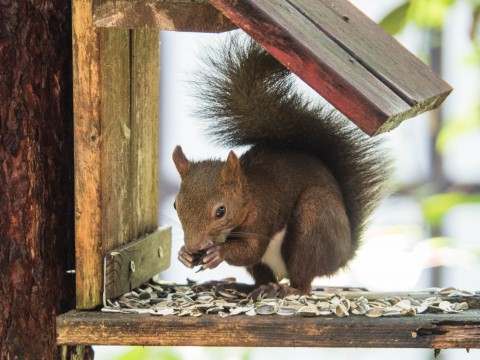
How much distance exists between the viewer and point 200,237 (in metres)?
2.52

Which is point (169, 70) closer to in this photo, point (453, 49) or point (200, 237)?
point (453, 49)

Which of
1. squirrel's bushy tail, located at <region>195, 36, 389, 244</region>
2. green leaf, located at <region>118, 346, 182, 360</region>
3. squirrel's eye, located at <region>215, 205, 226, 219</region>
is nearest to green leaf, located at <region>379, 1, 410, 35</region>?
squirrel's bushy tail, located at <region>195, 36, 389, 244</region>

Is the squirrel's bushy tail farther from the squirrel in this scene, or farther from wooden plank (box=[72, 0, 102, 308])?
wooden plank (box=[72, 0, 102, 308])

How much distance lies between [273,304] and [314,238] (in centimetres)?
Answer: 42

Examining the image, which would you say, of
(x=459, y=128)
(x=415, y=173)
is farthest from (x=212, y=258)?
(x=415, y=173)

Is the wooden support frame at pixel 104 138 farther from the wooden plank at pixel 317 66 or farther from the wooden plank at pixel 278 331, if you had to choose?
the wooden plank at pixel 317 66

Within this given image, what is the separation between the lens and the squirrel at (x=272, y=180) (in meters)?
2.62

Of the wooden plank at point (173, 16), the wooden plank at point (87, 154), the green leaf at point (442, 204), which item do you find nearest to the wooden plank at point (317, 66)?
the wooden plank at point (173, 16)

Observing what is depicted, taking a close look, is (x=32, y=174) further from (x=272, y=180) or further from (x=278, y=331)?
(x=272, y=180)

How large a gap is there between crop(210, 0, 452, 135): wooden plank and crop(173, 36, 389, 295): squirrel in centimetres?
78

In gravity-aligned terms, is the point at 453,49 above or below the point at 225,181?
above

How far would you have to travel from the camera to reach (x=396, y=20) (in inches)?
94.5

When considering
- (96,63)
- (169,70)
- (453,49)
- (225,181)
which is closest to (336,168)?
(225,181)

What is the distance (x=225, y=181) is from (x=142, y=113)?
292 mm
